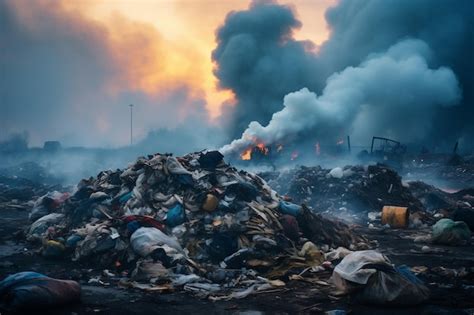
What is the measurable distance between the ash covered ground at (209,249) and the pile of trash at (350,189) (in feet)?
6.52

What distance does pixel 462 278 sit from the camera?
5.82 meters

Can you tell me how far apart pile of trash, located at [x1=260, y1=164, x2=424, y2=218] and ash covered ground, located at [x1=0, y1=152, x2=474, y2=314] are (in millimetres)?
1988

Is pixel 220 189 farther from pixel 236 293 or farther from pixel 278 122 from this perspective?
pixel 278 122

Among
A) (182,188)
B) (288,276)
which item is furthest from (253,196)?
(288,276)

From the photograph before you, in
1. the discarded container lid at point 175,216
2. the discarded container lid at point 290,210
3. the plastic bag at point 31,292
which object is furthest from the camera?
the discarded container lid at point 290,210

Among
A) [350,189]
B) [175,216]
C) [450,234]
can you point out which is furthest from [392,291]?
[350,189]

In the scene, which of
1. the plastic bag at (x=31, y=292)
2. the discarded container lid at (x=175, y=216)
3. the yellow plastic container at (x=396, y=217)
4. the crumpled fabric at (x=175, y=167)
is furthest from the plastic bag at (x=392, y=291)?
the yellow plastic container at (x=396, y=217)

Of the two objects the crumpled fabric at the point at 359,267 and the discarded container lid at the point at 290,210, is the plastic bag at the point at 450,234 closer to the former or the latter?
the discarded container lid at the point at 290,210

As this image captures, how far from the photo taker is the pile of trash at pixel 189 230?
5906 mm

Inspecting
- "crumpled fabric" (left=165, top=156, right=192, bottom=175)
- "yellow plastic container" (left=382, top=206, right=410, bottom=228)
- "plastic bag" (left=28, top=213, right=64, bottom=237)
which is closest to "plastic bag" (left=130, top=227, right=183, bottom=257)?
"crumpled fabric" (left=165, top=156, right=192, bottom=175)

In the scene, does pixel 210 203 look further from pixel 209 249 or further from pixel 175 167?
pixel 175 167

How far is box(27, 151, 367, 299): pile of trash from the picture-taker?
19.4 feet

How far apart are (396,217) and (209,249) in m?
6.87

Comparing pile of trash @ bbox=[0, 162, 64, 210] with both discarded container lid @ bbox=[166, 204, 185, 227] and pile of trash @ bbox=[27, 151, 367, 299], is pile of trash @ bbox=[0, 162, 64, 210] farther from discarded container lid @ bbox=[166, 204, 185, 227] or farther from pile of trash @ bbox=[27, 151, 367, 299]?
discarded container lid @ bbox=[166, 204, 185, 227]
